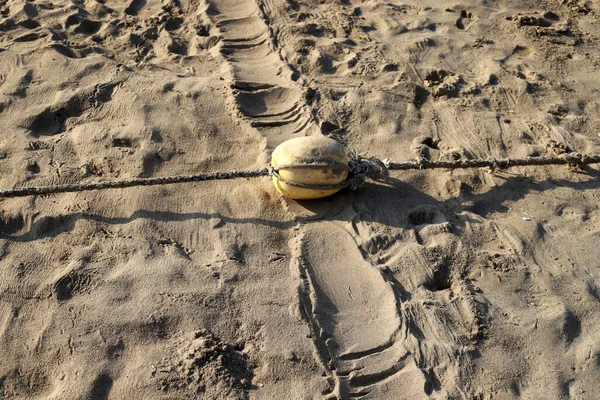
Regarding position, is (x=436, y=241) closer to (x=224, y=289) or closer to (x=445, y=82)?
(x=224, y=289)

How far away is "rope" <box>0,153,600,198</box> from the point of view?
3.24 m

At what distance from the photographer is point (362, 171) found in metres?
3.38

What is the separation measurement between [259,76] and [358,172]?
50.4 inches

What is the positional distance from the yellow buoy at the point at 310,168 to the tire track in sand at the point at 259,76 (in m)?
0.46

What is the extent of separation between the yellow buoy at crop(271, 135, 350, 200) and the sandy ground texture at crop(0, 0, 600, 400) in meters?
0.15

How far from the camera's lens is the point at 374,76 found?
4.30m

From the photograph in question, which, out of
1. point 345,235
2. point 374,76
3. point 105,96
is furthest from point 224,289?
point 374,76

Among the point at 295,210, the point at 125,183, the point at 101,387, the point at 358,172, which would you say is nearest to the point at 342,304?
the point at 295,210

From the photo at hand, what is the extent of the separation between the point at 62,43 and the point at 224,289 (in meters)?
2.56

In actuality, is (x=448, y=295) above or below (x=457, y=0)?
below

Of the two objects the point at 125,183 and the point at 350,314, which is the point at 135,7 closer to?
the point at 125,183

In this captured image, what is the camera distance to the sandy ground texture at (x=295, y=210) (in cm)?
266

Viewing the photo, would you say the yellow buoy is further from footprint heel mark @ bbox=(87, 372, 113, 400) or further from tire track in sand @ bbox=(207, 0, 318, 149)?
footprint heel mark @ bbox=(87, 372, 113, 400)

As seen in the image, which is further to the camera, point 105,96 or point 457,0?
point 457,0
